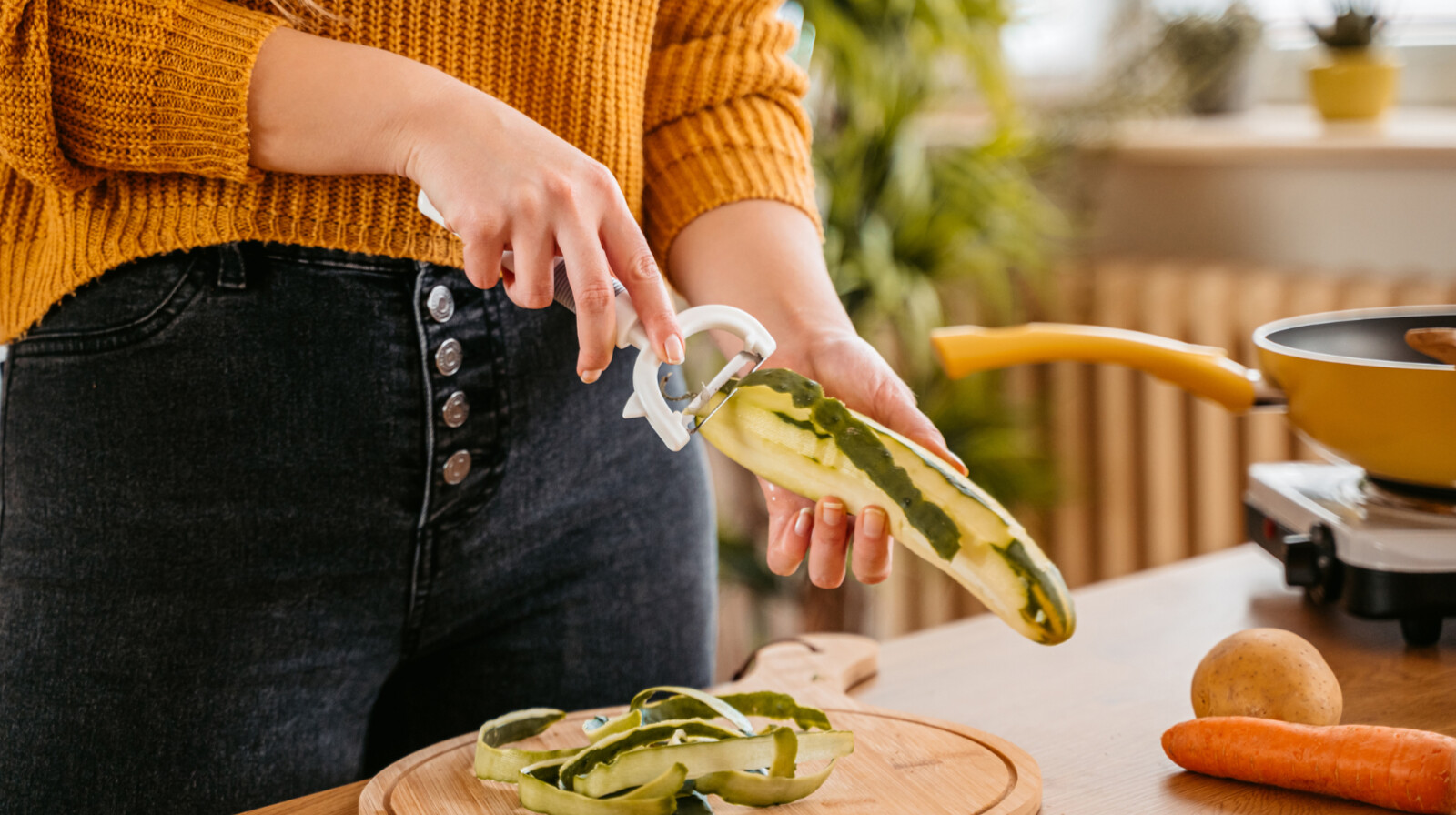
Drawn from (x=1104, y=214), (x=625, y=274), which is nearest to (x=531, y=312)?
(x=625, y=274)

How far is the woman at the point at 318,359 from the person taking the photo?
697mm

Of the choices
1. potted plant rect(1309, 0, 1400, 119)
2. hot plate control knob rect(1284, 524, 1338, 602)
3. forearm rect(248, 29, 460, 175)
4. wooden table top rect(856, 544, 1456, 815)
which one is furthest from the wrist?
potted plant rect(1309, 0, 1400, 119)

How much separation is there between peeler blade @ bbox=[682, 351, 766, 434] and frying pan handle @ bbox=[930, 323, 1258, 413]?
373mm

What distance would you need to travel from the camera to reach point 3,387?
804 mm

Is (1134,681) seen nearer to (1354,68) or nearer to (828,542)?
(828,542)

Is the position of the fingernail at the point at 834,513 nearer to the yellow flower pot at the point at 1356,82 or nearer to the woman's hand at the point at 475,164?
the woman's hand at the point at 475,164

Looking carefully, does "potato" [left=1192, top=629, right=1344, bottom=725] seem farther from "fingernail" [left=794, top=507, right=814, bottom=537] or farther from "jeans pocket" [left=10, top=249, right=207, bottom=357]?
"jeans pocket" [left=10, top=249, right=207, bottom=357]

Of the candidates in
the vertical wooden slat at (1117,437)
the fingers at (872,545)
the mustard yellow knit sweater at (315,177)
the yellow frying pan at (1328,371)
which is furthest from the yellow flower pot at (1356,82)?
the fingers at (872,545)

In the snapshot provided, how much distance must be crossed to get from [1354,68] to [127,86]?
196cm

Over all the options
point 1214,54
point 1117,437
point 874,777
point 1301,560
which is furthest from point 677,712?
point 1214,54

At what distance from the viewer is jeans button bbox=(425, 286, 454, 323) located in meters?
0.81

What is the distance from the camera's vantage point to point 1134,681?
957mm

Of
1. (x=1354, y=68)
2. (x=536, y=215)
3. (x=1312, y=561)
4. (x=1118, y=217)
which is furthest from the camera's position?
(x=1118, y=217)

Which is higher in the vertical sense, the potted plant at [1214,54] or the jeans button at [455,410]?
the potted plant at [1214,54]
